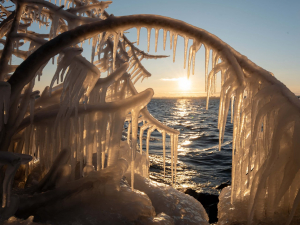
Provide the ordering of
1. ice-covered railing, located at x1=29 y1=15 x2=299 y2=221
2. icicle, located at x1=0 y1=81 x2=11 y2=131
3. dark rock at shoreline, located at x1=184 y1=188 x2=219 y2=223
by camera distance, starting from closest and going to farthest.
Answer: ice-covered railing, located at x1=29 y1=15 x2=299 y2=221 < icicle, located at x1=0 y1=81 x2=11 y2=131 < dark rock at shoreline, located at x1=184 y1=188 x2=219 y2=223

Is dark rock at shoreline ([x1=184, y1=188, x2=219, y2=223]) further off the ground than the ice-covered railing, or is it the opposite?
the ice-covered railing

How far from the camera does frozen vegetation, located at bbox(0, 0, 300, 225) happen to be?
5.42 feet

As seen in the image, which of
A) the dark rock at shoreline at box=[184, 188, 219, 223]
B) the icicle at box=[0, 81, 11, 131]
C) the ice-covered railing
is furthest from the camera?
the dark rock at shoreline at box=[184, 188, 219, 223]

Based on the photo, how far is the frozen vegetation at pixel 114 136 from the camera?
1.65m

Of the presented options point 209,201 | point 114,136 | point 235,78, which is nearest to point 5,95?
point 114,136

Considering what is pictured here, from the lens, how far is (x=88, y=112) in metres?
2.23

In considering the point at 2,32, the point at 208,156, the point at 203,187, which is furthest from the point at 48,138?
the point at 208,156

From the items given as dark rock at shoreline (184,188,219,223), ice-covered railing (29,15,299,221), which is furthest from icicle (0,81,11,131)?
dark rock at shoreline (184,188,219,223)

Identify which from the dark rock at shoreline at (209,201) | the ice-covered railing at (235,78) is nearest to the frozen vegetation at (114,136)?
the ice-covered railing at (235,78)

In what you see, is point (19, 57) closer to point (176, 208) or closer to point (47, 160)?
point (47, 160)

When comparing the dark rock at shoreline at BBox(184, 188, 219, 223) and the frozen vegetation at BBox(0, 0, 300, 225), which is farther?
the dark rock at shoreline at BBox(184, 188, 219, 223)

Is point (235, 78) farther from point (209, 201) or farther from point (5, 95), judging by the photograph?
point (209, 201)

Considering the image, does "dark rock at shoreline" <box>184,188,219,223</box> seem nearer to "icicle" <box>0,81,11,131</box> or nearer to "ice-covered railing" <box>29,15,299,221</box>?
"ice-covered railing" <box>29,15,299,221</box>

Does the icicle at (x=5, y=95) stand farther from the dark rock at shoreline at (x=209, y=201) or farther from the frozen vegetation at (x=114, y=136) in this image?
the dark rock at shoreline at (x=209, y=201)
